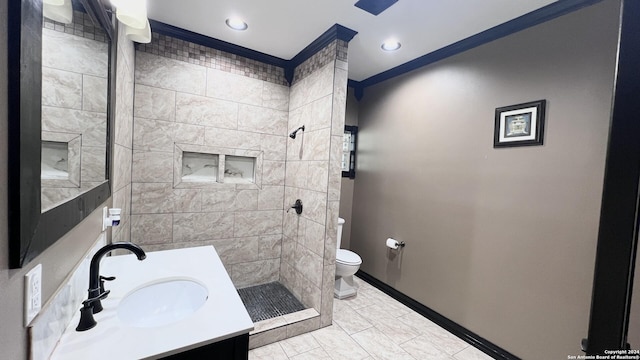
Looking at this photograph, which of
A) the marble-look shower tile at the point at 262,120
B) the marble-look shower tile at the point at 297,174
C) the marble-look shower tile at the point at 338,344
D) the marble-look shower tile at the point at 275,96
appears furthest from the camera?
the marble-look shower tile at the point at 275,96

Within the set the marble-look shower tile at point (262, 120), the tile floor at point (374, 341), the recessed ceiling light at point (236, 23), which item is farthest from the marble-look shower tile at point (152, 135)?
the tile floor at point (374, 341)

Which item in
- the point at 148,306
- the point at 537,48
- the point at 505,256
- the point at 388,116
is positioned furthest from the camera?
the point at 388,116

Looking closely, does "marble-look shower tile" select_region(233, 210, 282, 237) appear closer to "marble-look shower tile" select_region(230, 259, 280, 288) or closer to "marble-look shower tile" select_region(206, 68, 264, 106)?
"marble-look shower tile" select_region(230, 259, 280, 288)

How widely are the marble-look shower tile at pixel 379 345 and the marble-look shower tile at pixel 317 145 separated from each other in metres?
1.54

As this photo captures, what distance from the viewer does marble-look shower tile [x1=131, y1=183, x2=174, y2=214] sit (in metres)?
2.21

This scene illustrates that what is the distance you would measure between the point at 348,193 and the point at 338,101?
1.56 m

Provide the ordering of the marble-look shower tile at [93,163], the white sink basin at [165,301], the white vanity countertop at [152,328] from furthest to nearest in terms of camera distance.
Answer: the white sink basin at [165,301] → the marble-look shower tile at [93,163] → the white vanity countertop at [152,328]

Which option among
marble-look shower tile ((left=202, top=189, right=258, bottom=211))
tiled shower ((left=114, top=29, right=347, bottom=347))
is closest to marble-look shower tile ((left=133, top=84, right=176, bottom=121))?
tiled shower ((left=114, top=29, right=347, bottom=347))

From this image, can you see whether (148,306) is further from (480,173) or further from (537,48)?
(537,48)

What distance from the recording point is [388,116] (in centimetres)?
295

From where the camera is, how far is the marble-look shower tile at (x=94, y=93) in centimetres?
92

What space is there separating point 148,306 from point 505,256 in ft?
7.62

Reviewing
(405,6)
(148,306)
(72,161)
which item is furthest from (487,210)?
(72,161)

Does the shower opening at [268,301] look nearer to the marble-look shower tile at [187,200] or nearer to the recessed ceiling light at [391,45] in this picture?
the marble-look shower tile at [187,200]
